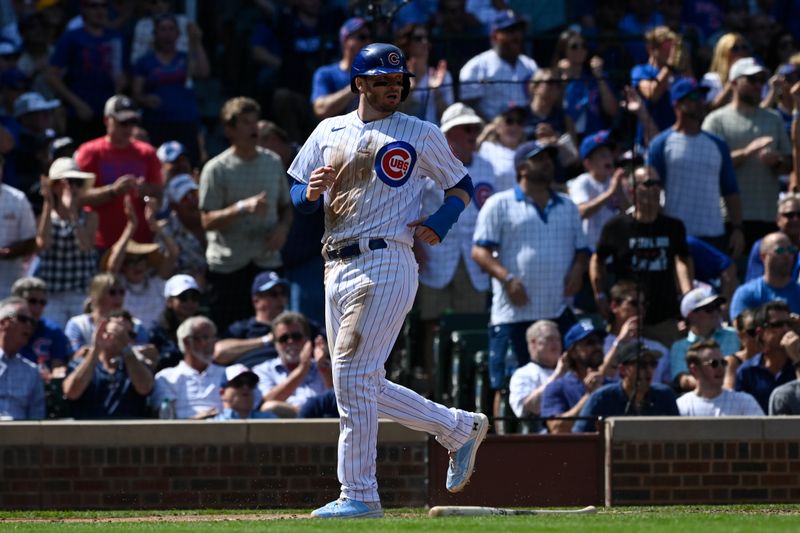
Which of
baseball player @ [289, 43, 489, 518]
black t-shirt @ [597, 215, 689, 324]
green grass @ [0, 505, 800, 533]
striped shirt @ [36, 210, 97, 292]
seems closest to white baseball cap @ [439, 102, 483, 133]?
black t-shirt @ [597, 215, 689, 324]

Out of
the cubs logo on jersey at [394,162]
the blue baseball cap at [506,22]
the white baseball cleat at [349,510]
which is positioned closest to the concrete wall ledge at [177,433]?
the white baseball cleat at [349,510]

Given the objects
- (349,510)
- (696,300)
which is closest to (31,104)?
(696,300)

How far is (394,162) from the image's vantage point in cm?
765

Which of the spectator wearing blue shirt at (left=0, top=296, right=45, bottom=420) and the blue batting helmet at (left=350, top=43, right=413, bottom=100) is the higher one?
the blue batting helmet at (left=350, top=43, right=413, bottom=100)

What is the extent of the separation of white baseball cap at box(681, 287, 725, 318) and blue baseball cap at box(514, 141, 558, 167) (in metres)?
1.57

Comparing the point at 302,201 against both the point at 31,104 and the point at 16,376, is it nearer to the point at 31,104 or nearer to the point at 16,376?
the point at 16,376

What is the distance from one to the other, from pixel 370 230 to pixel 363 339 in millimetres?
509

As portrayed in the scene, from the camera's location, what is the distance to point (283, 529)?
22.8 ft

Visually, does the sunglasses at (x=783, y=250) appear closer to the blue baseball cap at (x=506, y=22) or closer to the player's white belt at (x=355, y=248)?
the blue baseball cap at (x=506, y=22)

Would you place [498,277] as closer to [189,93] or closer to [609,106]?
[609,106]

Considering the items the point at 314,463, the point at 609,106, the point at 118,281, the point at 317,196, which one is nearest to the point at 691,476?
the point at 314,463

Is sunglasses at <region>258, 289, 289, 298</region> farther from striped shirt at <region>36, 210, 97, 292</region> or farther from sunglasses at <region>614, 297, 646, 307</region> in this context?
sunglasses at <region>614, 297, 646, 307</region>

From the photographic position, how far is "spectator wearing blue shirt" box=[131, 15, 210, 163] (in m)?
15.2

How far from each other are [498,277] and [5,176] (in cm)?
453
